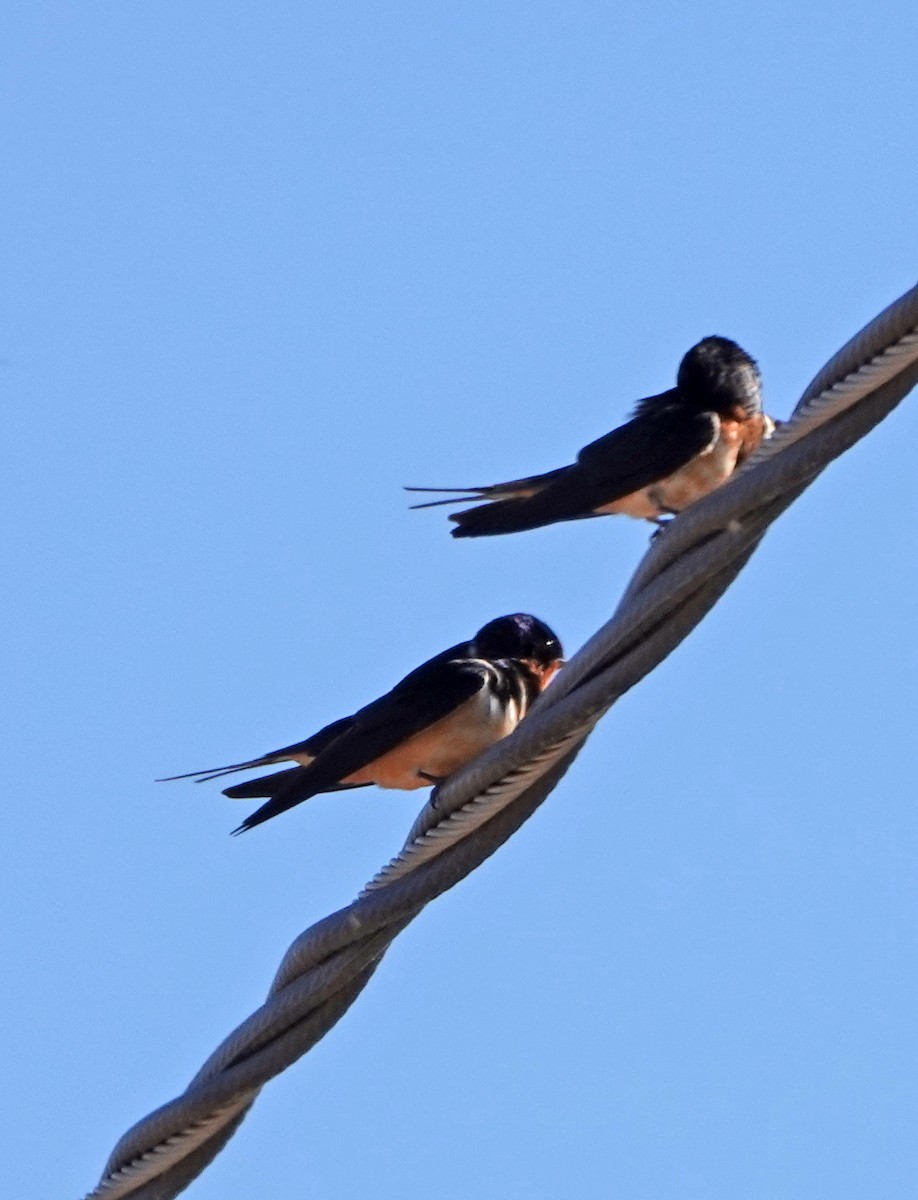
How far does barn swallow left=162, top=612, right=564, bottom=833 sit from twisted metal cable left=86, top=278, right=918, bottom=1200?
1566 mm

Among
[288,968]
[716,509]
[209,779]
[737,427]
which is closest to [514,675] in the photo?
[209,779]

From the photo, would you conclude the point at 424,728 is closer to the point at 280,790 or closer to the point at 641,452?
the point at 280,790

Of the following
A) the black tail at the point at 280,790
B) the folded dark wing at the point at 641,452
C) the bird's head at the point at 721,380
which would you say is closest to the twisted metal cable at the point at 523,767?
the black tail at the point at 280,790

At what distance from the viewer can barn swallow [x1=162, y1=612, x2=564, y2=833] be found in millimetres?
4645

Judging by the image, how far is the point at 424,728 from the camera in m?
4.70

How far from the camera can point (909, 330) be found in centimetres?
239

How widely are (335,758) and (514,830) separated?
179 cm

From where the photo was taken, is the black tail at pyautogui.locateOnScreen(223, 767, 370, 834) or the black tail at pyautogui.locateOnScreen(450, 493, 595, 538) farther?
the black tail at pyautogui.locateOnScreen(450, 493, 595, 538)

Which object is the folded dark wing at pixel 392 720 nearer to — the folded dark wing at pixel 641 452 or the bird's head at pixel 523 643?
the bird's head at pixel 523 643

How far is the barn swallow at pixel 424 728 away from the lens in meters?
4.64

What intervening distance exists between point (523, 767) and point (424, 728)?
193 centimetres

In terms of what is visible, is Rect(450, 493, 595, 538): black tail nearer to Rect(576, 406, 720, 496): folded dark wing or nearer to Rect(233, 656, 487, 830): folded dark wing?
Rect(576, 406, 720, 496): folded dark wing

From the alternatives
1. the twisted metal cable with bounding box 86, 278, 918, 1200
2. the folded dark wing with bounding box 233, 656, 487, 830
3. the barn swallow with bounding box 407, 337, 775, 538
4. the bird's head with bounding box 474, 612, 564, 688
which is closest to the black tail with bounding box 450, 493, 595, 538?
the barn swallow with bounding box 407, 337, 775, 538

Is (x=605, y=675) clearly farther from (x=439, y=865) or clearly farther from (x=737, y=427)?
(x=737, y=427)
